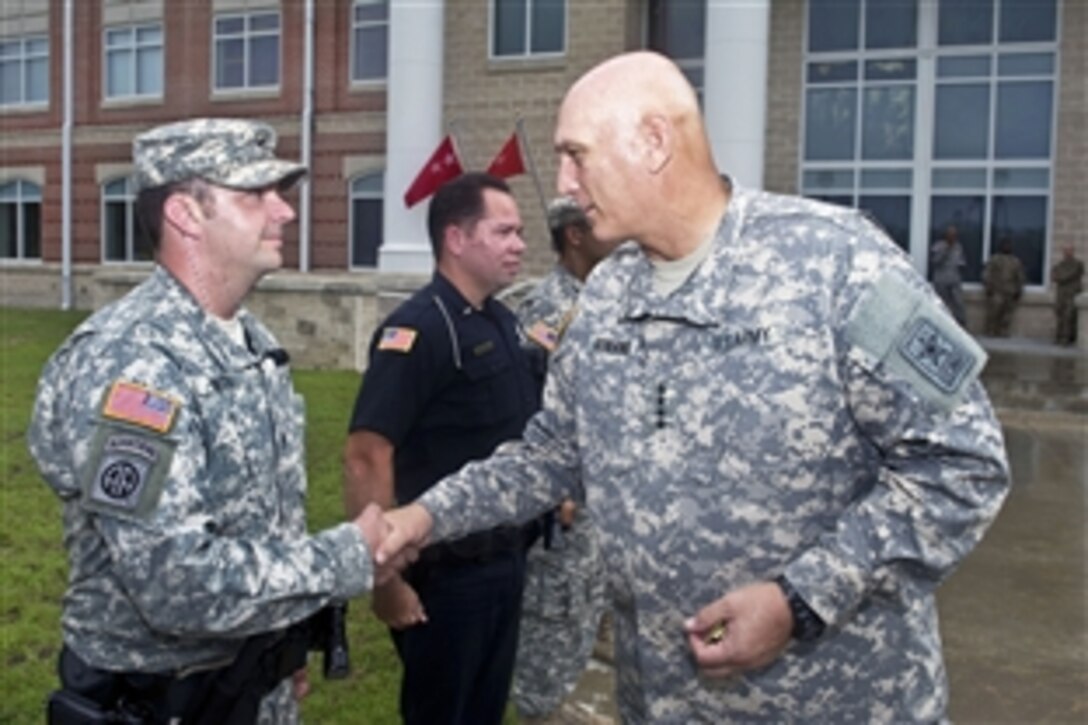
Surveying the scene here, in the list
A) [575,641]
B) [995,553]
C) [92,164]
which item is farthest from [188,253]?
[92,164]

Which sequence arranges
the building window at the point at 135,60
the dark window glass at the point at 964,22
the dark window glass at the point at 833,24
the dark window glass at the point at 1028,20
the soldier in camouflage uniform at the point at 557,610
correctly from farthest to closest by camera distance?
the building window at the point at 135,60, the dark window glass at the point at 833,24, the dark window glass at the point at 964,22, the dark window glass at the point at 1028,20, the soldier in camouflage uniform at the point at 557,610

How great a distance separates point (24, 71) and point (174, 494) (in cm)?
2664

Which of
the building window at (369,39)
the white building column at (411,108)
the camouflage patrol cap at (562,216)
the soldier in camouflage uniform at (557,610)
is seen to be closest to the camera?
the soldier in camouflage uniform at (557,610)

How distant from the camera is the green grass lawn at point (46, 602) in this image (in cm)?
425

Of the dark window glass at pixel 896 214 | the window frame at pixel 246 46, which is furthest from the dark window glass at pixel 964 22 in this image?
the window frame at pixel 246 46

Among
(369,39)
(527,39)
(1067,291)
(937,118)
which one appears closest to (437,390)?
(1067,291)

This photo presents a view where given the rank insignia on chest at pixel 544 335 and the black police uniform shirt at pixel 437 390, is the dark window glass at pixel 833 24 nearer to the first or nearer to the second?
the rank insignia on chest at pixel 544 335

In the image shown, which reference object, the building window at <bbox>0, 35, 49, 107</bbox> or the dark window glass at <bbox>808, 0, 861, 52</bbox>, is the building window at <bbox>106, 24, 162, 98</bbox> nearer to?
the building window at <bbox>0, 35, 49, 107</bbox>

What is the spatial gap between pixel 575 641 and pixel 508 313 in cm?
129

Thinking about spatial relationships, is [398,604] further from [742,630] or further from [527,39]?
[527,39]

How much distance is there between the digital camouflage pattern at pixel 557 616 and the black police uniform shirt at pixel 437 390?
0.70 metres

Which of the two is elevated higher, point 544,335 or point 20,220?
point 20,220

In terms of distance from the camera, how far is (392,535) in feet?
7.97

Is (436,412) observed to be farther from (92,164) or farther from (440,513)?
(92,164)
